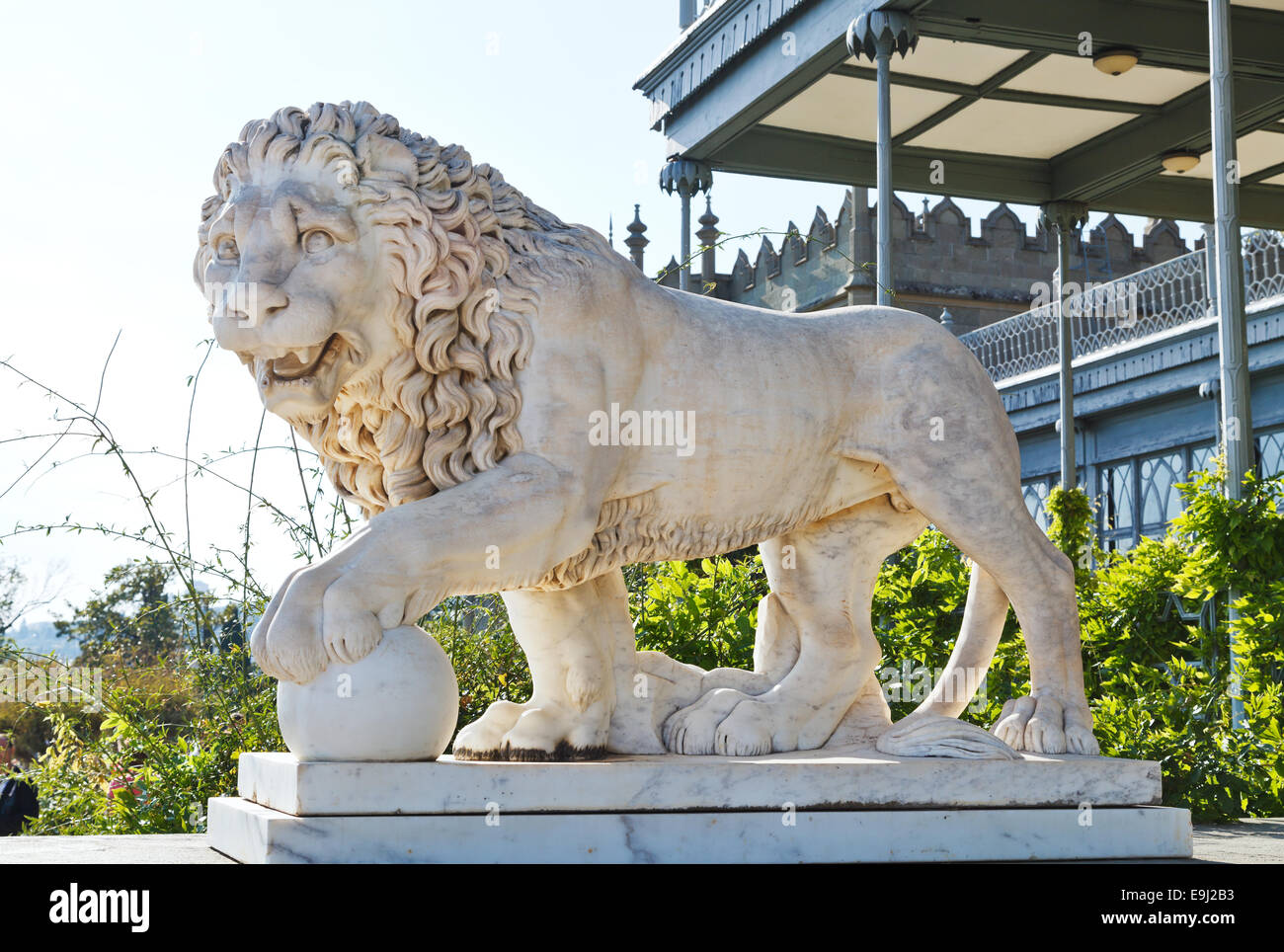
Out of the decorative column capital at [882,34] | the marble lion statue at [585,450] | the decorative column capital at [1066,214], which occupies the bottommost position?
the marble lion statue at [585,450]

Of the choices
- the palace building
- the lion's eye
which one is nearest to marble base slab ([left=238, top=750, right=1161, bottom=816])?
the lion's eye

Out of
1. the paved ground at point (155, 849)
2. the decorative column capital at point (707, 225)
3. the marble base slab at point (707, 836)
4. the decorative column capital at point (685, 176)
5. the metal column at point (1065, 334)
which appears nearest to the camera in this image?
the marble base slab at point (707, 836)

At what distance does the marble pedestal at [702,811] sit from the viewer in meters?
2.43

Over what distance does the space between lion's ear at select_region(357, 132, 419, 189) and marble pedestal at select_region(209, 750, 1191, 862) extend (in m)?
1.12

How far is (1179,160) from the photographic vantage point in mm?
10602

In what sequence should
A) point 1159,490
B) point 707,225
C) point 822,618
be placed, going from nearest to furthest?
point 822,618
point 1159,490
point 707,225

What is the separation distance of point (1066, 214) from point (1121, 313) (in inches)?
160

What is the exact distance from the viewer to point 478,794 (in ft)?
8.20

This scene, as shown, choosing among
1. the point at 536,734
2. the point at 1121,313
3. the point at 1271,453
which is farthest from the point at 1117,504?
the point at 536,734

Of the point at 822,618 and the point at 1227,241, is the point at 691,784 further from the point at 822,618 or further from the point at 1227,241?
the point at 1227,241

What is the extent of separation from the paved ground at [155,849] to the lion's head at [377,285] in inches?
33.8

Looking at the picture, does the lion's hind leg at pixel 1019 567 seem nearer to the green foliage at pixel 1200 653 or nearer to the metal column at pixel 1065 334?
the green foliage at pixel 1200 653

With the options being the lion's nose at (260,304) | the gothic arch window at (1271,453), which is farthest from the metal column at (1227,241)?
the gothic arch window at (1271,453)
